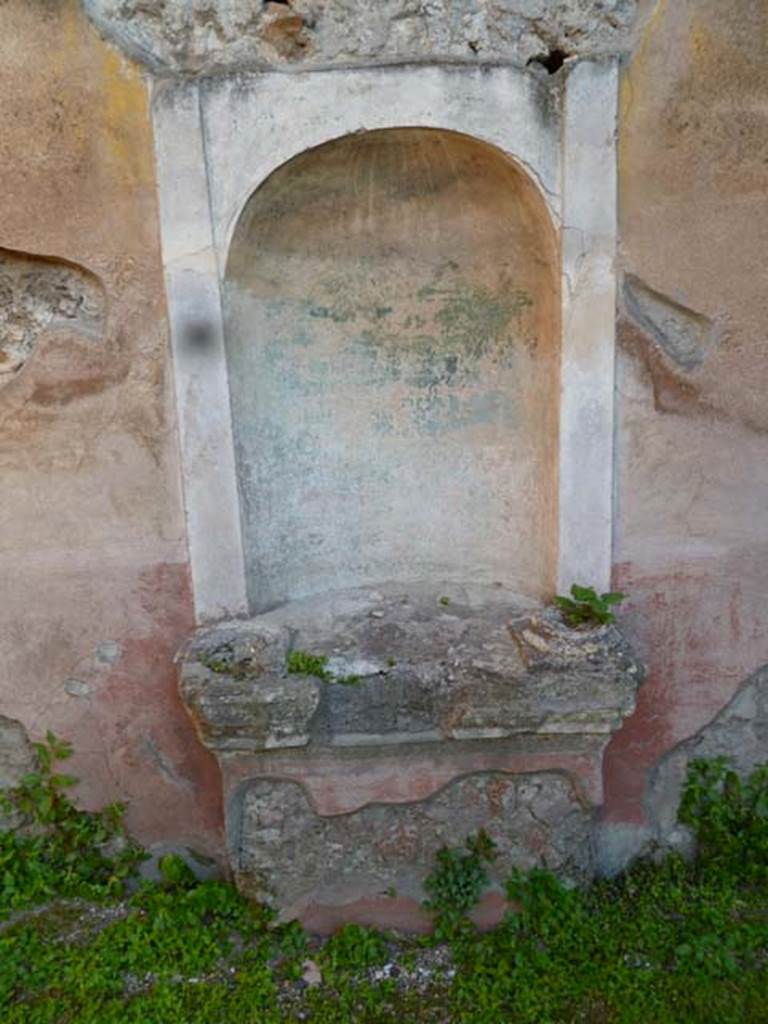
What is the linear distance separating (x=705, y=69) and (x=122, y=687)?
3.26m

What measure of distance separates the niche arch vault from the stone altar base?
0.62 m

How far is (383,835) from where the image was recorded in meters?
3.04

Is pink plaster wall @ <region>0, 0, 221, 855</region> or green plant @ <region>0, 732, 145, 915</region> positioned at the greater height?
pink plaster wall @ <region>0, 0, 221, 855</region>

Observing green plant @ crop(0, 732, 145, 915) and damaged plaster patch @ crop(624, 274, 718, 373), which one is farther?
green plant @ crop(0, 732, 145, 915)

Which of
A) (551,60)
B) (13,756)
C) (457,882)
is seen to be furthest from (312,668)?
(551,60)

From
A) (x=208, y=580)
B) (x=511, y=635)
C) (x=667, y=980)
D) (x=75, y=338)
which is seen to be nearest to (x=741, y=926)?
(x=667, y=980)

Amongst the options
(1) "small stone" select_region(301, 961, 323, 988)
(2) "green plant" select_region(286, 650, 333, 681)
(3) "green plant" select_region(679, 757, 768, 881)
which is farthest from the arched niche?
(1) "small stone" select_region(301, 961, 323, 988)

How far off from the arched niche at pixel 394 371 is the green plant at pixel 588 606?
21cm

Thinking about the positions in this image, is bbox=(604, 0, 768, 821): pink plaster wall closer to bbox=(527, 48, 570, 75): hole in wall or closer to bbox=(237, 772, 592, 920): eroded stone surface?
bbox=(527, 48, 570, 75): hole in wall

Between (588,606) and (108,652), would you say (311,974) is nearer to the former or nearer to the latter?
(108,652)

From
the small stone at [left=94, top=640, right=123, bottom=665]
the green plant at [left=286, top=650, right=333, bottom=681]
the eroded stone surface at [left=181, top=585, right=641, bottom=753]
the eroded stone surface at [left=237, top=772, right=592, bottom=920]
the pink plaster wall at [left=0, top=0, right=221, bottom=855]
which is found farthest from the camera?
the small stone at [left=94, top=640, right=123, bottom=665]

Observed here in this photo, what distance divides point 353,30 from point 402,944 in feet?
11.3

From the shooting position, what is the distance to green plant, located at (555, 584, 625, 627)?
296 centimetres

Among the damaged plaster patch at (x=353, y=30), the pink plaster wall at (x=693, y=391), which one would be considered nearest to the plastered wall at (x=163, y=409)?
the pink plaster wall at (x=693, y=391)
